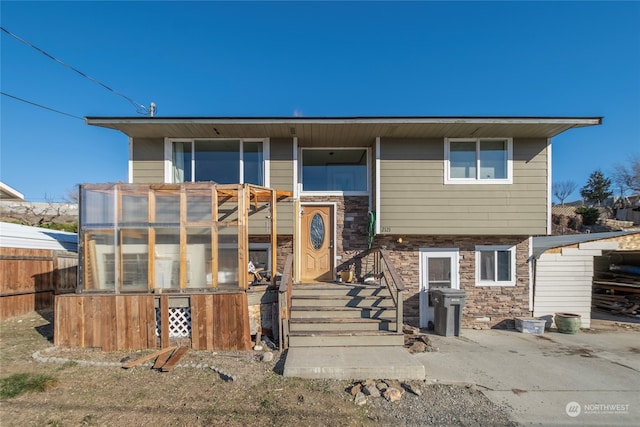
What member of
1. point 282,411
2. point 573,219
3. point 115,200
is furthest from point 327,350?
point 573,219

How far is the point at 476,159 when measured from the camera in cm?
816

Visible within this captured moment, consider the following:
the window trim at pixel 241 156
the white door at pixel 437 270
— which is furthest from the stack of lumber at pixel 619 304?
the window trim at pixel 241 156

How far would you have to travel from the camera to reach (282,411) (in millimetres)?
3836

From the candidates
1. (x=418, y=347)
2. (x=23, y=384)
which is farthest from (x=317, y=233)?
(x=23, y=384)

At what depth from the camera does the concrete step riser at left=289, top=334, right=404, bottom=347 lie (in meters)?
5.88

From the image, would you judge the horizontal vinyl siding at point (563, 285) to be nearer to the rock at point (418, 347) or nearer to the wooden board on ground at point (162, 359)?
the rock at point (418, 347)

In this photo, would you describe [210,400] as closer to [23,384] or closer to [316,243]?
[23,384]

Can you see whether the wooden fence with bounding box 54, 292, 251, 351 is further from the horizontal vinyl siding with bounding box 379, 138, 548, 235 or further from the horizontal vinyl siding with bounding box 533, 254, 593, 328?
the horizontal vinyl siding with bounding box 533, 254, 593, 328

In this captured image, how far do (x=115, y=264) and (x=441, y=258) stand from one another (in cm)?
734

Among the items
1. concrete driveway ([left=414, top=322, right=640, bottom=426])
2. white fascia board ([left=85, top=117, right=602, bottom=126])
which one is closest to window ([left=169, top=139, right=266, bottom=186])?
white fascia board ([left=85, top=117, right=602, bottom=126])

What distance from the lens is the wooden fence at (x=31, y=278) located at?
7.71 meters

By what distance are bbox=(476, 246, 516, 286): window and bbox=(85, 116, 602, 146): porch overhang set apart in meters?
2.91

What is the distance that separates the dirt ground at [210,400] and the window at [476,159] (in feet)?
17.1

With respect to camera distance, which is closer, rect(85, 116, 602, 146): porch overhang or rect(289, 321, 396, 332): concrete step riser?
rect(289, 321, 396, 332): concrete step riser
